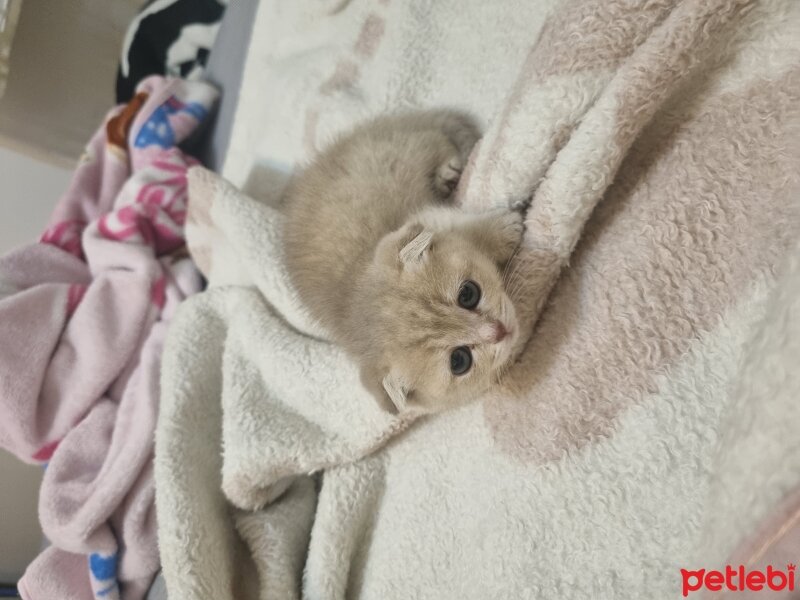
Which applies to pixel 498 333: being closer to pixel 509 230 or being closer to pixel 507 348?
pixel 507 348

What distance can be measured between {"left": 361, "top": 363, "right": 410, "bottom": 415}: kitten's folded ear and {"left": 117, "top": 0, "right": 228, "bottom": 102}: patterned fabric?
4.91 ft

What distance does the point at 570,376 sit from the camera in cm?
84

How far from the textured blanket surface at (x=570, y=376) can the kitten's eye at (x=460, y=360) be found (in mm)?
65

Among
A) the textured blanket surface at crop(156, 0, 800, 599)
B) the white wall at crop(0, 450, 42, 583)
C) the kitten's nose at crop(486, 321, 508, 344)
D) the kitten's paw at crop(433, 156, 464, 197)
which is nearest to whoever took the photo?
the textured blanket surface at crop(156, 0, 800, 599)

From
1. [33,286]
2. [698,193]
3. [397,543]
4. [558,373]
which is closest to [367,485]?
[397,543]

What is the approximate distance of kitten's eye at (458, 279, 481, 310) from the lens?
3.28ft

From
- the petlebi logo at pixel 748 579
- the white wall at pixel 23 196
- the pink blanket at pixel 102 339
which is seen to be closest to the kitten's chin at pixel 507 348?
the petlebi logo at pixel 748 579

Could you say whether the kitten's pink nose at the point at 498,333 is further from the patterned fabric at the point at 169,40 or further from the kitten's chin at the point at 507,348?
the patterned fabric at the point at 169,40

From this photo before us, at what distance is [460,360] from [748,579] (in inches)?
24.0

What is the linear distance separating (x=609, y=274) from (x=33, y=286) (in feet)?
5.21

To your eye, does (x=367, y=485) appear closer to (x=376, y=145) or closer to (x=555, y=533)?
(x=555, y=533)

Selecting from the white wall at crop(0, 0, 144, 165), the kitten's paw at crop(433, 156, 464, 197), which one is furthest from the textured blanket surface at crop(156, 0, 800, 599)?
the white wall at crop(0, 0, 144, 165)

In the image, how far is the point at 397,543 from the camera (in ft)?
3.43

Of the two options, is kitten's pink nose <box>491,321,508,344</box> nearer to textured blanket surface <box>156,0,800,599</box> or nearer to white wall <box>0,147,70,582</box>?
textured blanket surface <box>156,0,800,599</box>
